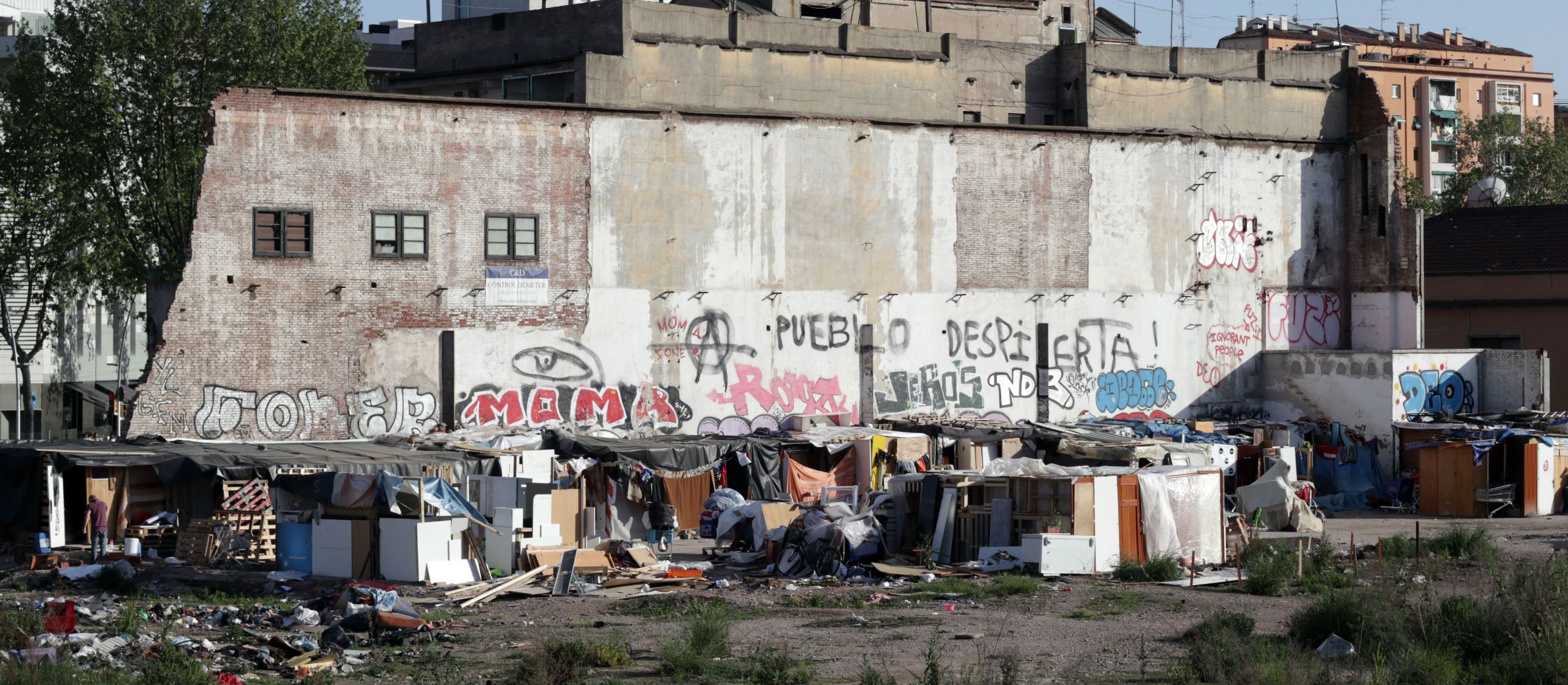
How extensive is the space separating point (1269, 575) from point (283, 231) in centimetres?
1959

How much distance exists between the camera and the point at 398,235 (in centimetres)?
3359

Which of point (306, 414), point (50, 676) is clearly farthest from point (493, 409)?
point (50, 676)

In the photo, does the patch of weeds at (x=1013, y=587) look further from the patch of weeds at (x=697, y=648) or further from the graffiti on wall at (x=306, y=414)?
the graffiti on wall at (x=306, y=414)

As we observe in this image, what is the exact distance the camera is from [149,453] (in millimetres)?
27078

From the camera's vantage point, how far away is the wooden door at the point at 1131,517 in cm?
2505

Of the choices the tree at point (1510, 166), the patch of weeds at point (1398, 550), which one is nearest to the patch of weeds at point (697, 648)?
the patch of weeds at point (1398, 550)

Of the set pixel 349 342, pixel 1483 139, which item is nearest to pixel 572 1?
pixel 349 342

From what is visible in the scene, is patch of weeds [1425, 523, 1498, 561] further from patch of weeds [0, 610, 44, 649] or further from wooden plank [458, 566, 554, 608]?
patch of weeds [0, 610, 44, 649]

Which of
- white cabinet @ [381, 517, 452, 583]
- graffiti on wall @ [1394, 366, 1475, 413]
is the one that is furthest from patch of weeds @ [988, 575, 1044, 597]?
graffiti on wall @ [1394, 366, 1475, 413]

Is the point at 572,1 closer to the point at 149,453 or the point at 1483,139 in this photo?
the point at 149,453

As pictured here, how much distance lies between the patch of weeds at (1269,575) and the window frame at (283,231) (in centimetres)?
1870

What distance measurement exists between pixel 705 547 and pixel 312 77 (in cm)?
2332

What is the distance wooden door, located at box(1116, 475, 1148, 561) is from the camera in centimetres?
2505

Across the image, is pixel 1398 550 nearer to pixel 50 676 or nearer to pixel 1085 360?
pixel 1085 360
